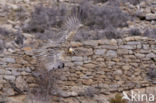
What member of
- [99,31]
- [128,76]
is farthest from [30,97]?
[99,31]

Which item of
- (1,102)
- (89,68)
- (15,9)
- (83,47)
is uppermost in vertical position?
(15,9)

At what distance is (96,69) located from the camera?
5281 millimetres

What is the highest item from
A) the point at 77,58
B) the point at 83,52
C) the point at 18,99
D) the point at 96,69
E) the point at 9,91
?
the point at 83,52

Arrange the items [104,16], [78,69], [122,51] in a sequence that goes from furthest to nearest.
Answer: [104,16]
[122,51]
[78,69]

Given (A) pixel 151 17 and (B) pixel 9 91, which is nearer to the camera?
(B) pixel 9 91

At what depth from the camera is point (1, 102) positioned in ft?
16.3

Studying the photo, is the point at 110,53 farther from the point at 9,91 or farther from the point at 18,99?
the point at 9,91

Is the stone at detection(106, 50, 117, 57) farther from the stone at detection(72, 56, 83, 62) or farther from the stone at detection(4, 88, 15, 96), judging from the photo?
the stone at detection(4, 88, 15, 96)

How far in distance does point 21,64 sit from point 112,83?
188cm

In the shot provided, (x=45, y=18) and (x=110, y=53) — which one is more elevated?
(x=45, y=18)

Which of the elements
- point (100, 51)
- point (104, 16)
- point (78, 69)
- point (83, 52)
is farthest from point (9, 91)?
point (104, 16)

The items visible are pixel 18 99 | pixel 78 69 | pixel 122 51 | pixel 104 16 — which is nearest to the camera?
pixel 18 99

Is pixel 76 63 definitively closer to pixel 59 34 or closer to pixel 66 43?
pixel 66 43

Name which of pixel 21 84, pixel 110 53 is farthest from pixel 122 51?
pixel 21 84
